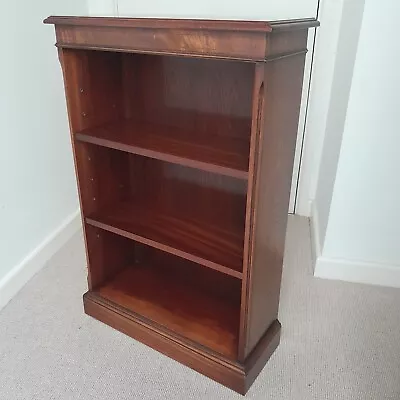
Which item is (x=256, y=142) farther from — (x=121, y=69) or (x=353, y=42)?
(x=353, y=42)

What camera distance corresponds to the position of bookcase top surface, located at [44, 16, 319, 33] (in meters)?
0.88

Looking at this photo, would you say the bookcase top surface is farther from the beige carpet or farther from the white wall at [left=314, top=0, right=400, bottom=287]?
the beige carpet

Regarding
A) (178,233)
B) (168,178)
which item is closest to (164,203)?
(168,178)

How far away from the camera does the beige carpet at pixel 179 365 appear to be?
130 cm

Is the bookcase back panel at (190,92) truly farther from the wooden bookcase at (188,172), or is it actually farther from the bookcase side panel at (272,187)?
the bookcase side panel at (272,187)

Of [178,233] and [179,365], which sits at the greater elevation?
[178,233]

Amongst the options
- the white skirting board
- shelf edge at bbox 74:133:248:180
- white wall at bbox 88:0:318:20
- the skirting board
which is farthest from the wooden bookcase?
white wall at bbox 88:0:318:20

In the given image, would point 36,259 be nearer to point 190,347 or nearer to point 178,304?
point 178,304

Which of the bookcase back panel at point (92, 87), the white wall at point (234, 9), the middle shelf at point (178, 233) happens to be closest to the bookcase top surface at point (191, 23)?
the bookcase back panel at point (92, 87)

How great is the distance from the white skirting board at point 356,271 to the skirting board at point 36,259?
3.69ft

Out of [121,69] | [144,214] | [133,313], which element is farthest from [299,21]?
[133,313]

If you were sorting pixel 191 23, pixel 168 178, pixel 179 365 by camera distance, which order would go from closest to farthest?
pixel 191 23
pixel 179 365
pixel 168 178

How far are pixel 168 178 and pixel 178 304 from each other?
17.3 inches

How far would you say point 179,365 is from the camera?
4.55 ft
